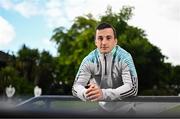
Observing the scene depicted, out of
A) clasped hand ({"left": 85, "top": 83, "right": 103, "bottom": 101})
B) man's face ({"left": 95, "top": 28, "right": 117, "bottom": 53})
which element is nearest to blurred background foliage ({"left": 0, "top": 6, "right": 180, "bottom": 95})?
man's face ({"left": 95, "top": 28, "right": 117, "bottom": 53})

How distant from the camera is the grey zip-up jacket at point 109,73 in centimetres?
103

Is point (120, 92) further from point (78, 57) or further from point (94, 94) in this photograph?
point (78, 57)

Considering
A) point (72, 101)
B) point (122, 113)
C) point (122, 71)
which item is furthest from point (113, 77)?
point (122, 113)

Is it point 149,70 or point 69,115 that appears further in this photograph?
point 149,70

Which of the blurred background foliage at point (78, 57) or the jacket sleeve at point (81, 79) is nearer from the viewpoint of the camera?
the jacket sleeve at point (81, 79)

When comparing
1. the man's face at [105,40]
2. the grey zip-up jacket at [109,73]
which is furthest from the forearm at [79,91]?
the man's face at [105,40]

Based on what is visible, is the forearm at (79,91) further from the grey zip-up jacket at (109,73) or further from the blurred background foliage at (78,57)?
the blurred background foliage at (78,57)

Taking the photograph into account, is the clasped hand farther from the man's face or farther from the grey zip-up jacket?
the man's face

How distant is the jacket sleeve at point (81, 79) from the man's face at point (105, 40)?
0.07m

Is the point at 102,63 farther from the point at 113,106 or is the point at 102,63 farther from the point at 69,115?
the point at 69,115

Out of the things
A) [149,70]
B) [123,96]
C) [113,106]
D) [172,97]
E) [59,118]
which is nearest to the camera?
[59,118]

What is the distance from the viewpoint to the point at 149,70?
1398mm

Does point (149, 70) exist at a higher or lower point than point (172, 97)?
higher

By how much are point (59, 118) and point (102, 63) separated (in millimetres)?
405
